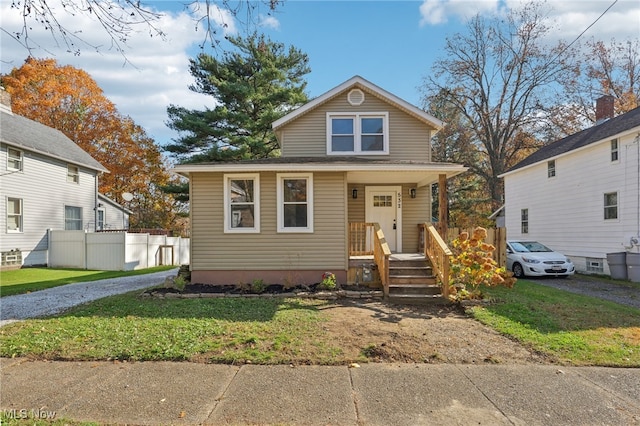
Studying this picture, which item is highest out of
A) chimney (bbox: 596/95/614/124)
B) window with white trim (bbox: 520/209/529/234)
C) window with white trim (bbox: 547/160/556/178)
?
chimney (bbox: 596/95/614/124)

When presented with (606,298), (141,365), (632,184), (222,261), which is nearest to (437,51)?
(632,184)

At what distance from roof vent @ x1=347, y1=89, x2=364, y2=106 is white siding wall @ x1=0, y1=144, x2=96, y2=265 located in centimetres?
1438

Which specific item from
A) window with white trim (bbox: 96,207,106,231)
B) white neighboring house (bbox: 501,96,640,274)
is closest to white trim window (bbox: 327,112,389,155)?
white neighboring house (bbox: 501,96,640,274)

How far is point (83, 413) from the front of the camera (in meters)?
3.53

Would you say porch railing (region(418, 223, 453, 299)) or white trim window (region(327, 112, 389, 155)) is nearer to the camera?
porch railing (region(418, 223, 453, 299))

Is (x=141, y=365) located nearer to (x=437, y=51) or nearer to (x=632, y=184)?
(x=632, y=184)

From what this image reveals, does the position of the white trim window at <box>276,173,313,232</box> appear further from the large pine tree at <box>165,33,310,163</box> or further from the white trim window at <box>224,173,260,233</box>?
the large pine tree at <box>165,33,310,163</box>

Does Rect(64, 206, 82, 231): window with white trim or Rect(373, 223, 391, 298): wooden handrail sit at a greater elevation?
Rect(64, 206, 82, 231): window with white trim

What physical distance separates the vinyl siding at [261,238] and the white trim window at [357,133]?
2806 millimetres

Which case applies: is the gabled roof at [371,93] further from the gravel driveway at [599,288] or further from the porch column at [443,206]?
the gravel driveway at [599,288]

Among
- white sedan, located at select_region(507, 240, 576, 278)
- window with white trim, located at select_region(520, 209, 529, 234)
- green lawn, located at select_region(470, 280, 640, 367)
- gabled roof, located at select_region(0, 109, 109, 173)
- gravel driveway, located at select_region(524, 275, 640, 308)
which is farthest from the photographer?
window with white trim, located at select_region(520, 209, 529, 234)

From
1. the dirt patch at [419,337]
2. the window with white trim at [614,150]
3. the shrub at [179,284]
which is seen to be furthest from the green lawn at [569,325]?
the window with white trim at [614,150]

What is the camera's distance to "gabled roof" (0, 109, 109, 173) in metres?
15.5

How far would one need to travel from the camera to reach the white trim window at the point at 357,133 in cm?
1220
